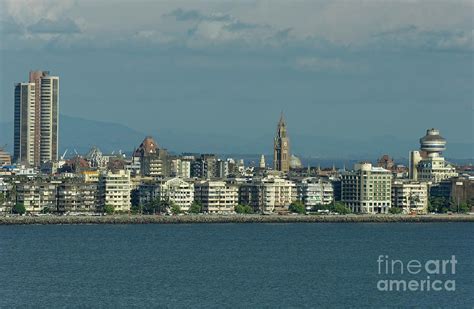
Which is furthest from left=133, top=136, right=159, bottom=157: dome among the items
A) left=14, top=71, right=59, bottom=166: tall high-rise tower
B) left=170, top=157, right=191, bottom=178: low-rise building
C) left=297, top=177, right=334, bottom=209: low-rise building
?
left=297, top=177, right=334, bottom=209: low-rise building

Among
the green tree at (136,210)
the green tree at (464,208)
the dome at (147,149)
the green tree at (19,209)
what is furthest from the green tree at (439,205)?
the dome at (147,149)

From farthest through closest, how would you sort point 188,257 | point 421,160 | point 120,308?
point 421,160, point 188,257, point 120,308

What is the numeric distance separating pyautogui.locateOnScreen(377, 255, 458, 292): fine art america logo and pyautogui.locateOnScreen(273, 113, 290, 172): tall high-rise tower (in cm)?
6155

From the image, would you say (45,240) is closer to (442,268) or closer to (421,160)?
(442,268)

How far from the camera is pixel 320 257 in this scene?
6047 centimetres

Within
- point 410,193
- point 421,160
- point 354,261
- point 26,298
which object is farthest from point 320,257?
point 421,160

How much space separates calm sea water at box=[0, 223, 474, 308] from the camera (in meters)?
46.2

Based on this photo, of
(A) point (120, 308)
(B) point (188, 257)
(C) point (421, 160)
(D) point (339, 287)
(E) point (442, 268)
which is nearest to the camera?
(A) point (120, 308)

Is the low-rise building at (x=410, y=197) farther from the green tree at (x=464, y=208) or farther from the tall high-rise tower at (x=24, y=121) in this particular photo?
the tall high-rise tower at (x=24, y=121)

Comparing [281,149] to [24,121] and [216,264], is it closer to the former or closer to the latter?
[24,121]

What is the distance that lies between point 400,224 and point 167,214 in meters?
12.5

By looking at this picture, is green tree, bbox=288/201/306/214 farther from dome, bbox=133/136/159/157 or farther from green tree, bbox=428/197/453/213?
dome, bbox=133/136/159/157

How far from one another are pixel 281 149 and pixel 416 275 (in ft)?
236

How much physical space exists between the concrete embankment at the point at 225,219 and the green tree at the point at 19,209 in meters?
4.03
